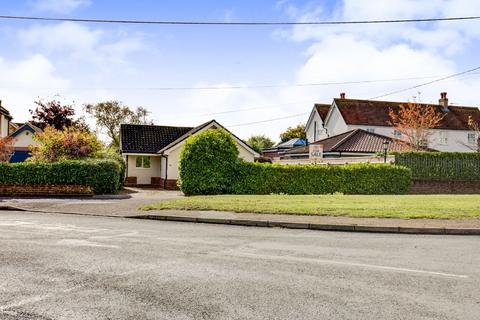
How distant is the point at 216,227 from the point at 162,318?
25.6 ft

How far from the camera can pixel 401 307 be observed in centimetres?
518

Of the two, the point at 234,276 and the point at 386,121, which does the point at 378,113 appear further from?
the point at 234,276

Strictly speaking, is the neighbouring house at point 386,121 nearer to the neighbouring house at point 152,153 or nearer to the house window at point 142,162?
the neighbouring house at point 152,153

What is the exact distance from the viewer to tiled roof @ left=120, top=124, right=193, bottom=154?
130 feet

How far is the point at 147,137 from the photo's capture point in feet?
136

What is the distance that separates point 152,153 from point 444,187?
23.4 meters

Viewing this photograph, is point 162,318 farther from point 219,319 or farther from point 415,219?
point 415,219

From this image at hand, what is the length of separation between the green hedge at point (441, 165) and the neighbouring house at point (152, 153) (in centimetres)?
1310

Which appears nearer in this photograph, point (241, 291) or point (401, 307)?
point (401, 307)

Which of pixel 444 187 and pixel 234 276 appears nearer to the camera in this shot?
pixel 234 276

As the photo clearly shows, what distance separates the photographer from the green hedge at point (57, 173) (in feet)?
81.9

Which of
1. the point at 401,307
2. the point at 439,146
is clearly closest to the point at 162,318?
the point at 401,307

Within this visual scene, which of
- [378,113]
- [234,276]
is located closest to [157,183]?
[378,113]

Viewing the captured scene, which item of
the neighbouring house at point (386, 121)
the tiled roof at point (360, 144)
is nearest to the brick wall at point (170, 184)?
the tiled roof at point (360, 144)
